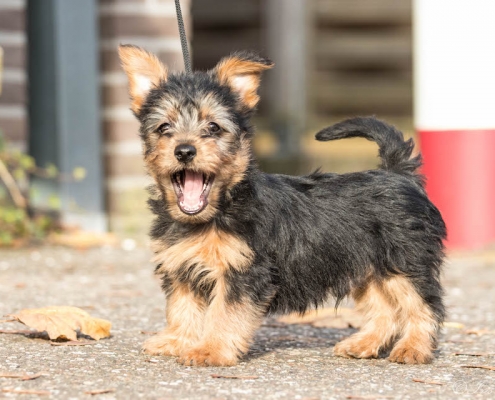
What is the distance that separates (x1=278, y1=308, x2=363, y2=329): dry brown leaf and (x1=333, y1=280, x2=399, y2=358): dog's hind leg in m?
0.70

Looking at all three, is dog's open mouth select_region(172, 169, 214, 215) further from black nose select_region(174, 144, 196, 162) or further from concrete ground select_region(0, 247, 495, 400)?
concrete ground select_region(0, 247, 495, 400)

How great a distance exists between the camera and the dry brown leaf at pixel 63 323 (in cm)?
521

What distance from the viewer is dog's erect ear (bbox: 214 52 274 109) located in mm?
5152

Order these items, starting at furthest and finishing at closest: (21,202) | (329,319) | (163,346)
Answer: (21,202) < (329,319) < (163,346)

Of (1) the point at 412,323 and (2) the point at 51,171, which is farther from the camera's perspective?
(2) the point at 51,171

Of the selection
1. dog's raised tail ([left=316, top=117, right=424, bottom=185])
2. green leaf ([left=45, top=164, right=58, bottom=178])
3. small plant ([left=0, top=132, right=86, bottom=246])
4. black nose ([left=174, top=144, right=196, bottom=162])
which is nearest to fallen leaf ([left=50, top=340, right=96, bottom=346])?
black nose ([left=174, top=144, right=196, bottom=162])

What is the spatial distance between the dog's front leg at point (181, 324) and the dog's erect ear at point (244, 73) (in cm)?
108

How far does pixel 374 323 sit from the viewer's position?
5.42 metres

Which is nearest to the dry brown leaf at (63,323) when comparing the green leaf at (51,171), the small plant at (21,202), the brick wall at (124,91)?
the small plant at (21,202)

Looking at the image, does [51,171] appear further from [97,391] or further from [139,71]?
[97,391]

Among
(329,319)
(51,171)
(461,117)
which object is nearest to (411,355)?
(329,319)

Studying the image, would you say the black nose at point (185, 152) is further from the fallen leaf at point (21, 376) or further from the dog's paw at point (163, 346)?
the fallen leaf at point (21, 376)

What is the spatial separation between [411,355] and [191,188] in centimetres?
145

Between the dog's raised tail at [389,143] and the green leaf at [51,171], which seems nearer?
the dog's raised tail at [389,143]
